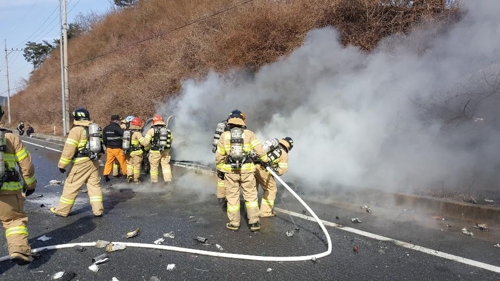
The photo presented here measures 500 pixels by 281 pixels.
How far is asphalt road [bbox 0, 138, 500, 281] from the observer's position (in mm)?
3348

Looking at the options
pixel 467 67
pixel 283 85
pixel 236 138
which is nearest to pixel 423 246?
pixel 236 138

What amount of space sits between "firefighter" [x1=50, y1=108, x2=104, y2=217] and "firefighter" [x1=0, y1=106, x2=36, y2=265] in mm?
1531

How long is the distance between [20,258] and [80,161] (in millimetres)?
1910

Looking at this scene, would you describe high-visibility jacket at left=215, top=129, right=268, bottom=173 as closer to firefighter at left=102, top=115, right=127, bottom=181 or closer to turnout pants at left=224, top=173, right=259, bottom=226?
turnout pants at left=224, top=173, right=259, bottom=226

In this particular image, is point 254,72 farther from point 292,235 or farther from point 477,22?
point 292,235

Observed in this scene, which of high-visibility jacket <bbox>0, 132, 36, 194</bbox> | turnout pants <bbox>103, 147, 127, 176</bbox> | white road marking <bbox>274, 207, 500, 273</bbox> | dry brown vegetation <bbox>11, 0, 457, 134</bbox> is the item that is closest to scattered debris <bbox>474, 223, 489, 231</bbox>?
white road marking <bbox>274, 207, 500, 273</bbox>

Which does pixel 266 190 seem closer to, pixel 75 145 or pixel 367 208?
pixel 367 208

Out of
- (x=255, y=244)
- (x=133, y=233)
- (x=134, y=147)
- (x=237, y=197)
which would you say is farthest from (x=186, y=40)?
(x=255, y=244)

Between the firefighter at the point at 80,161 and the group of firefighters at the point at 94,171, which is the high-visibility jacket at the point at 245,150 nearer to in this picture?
the group of firefighters at the point at 94,171

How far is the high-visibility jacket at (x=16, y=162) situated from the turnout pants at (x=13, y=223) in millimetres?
69

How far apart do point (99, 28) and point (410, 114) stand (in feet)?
108

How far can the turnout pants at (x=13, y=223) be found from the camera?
133 inches

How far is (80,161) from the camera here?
5.13 metres

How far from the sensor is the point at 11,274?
332 centimetres
